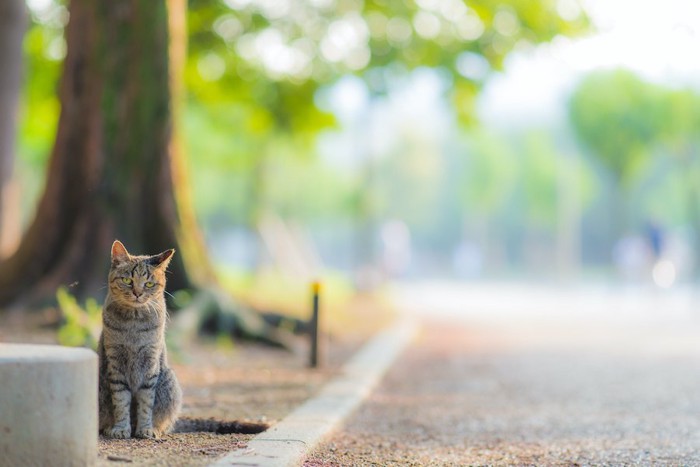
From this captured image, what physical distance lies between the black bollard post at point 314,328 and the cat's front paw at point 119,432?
4712 mm

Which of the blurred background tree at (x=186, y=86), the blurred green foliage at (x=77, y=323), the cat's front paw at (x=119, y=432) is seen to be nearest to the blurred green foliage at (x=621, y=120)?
the blurred background tree at (x=186, y=86)

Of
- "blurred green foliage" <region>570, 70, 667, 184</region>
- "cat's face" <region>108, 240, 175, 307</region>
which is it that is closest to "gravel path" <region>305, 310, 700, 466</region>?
"cat's face" <region>108, 240, 175, 307</region>

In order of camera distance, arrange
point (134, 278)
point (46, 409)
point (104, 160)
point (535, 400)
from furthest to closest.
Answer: point (104, 160), point (535, 400), point (134, 278), point (46, 409)

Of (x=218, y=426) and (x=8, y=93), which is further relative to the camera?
(x=8, y=93)

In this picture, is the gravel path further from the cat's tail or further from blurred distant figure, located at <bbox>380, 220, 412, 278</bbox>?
blurred distant figure, located at <bbox>380, 220, 412, 278</bbox>

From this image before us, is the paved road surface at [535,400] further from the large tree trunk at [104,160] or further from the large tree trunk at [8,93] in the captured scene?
the large tree trunk at [8,93]

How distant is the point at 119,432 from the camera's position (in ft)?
18.4

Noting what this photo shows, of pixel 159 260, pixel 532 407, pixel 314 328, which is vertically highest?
pixel 159 260

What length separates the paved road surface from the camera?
622cm

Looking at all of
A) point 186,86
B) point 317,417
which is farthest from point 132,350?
point 186,86

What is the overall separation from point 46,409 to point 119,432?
150cm

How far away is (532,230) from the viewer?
71.6 m

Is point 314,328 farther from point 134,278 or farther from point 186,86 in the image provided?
point 186,86

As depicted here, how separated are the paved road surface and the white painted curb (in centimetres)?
170
